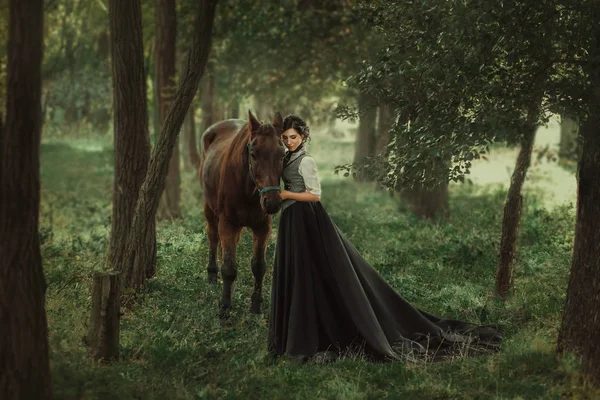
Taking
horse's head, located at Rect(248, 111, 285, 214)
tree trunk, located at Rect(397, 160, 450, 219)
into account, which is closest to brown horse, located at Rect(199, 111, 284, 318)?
horse's head, located at Rect(248, 111, 285, 214)

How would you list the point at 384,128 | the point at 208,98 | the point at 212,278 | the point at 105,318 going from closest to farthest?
the point at 105,318 → the point at 212,278 → the point at 384,128 → the point at 208,98

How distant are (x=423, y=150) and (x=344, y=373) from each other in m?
2.30

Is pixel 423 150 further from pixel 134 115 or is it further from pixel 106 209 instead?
pixel 106 209

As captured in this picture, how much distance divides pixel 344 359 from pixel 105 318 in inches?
92.5

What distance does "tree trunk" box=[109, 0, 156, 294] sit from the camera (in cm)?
980

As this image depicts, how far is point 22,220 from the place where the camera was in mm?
5445

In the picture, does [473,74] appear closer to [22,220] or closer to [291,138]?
[291,138]

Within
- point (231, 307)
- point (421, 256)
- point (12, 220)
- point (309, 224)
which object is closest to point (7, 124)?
point (12, 220)

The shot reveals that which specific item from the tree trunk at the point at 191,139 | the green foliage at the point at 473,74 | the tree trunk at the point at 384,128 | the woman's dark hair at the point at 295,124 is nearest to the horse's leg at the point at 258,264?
the woman's dark hair at the point at 295,124

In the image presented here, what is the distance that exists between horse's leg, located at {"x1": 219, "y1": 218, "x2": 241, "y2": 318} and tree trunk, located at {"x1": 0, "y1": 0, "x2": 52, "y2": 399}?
139 inches

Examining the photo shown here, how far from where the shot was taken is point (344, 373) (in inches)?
275

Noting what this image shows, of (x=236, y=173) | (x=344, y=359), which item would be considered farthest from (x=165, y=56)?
(x=344, y=359)

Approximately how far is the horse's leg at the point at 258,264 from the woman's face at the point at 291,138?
174 cm

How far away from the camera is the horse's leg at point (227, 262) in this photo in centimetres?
929
